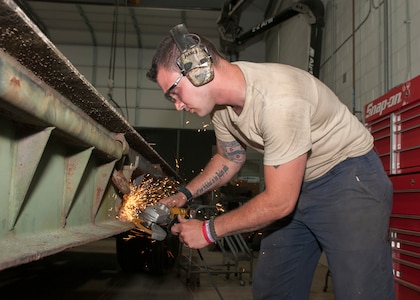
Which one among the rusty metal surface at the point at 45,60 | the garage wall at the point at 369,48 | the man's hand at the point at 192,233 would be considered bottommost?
the man's hand at the point at 192,233

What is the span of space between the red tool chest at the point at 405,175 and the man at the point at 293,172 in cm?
93

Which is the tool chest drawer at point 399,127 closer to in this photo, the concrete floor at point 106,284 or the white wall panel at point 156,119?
the concrete floor at point 106,284

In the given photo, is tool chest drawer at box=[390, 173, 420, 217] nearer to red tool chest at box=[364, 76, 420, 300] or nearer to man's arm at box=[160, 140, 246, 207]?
red tool chest at box=[364, 76, 420, 300]

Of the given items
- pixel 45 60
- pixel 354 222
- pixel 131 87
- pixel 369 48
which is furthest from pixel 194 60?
pixel 131 87

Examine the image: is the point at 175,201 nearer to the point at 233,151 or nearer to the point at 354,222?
the point at 233,151

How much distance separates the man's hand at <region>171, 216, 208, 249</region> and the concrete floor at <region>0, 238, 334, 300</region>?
1.66 m

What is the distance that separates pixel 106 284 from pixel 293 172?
3754 millimetres

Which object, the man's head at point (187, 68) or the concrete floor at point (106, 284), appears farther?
the concrete floor at point (106, 284)

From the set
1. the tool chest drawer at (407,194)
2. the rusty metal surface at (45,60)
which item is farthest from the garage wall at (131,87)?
the rusty metal surface at (45,60)

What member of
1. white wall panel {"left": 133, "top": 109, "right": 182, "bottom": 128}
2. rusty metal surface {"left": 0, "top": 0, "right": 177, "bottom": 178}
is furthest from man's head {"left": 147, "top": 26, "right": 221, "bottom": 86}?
white wall panel {"left": 133, "top": 109, "right": 182, "bottom": 128}

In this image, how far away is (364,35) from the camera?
17.6 feet

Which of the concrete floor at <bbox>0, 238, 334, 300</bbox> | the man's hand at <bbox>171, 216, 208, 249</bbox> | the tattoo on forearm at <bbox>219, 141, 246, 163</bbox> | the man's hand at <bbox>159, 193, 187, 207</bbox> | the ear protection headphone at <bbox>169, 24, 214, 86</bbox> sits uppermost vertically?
the ear protection headphone at <bbox>169, 24, 214, 86</bbox>

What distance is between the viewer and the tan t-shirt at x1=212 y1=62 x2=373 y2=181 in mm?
1666

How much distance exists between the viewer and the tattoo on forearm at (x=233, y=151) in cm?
259
